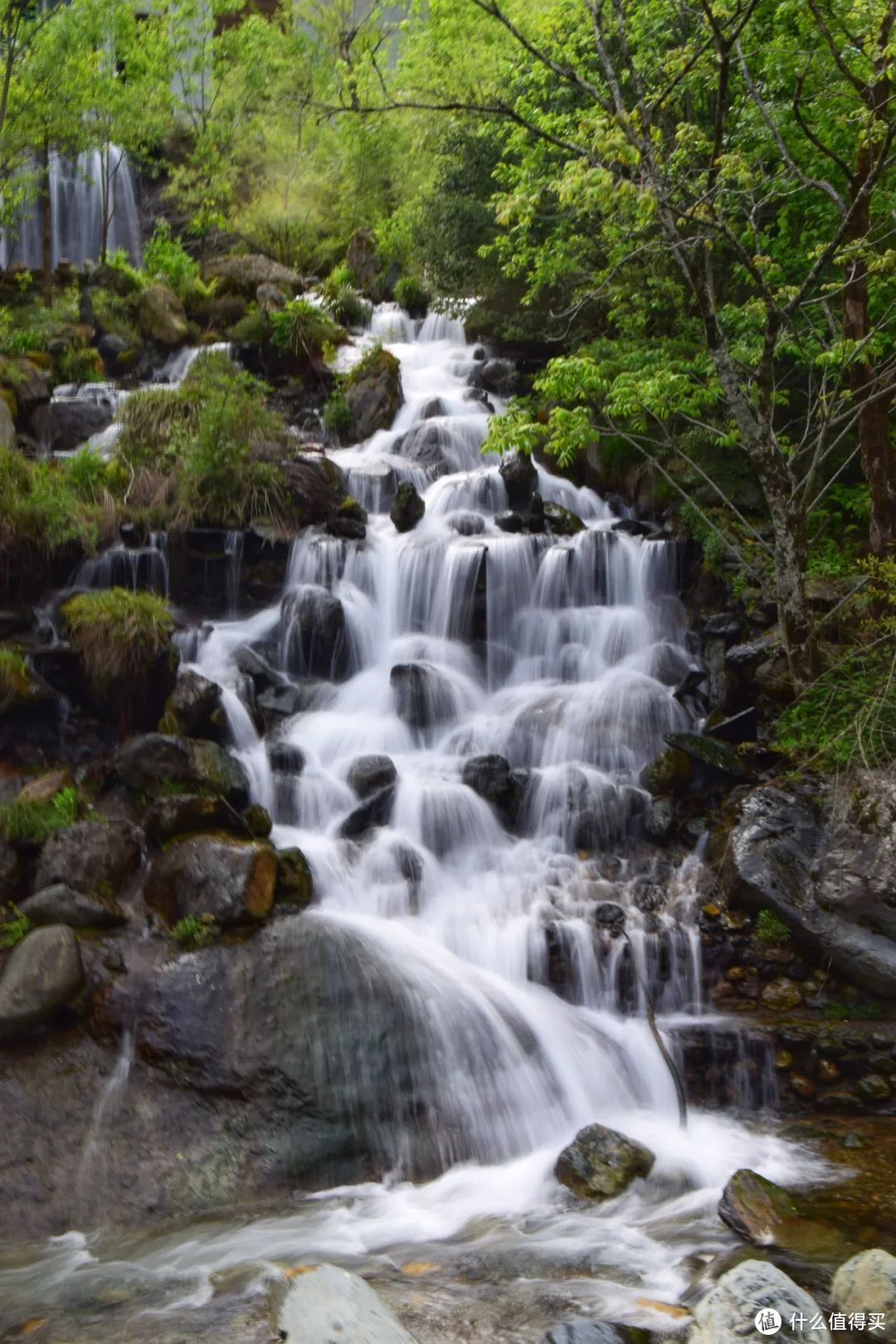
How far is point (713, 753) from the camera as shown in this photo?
937 cm

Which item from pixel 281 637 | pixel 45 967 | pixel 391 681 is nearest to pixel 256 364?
pixel 281 637

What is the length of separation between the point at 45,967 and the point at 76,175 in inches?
952

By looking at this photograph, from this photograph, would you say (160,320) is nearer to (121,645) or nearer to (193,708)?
(121,645)

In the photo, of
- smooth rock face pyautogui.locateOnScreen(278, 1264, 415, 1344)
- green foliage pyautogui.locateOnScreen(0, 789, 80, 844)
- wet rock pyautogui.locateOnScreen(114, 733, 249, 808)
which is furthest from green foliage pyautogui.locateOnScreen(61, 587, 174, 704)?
smooth rock face pyautogui.locateOnScreen(278, 1264, 415, 1344)

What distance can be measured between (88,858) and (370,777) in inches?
107

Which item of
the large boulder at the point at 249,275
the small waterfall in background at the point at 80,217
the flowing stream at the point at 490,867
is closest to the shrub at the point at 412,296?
the large boulder at the point at 249,275

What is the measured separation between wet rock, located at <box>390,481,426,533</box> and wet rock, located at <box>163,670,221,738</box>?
452cm

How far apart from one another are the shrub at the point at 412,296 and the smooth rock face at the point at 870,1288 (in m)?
20.2

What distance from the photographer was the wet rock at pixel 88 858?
7.54 metres

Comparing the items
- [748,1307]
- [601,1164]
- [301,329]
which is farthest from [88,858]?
[301,329]

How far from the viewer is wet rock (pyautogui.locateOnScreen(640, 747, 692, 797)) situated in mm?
9383

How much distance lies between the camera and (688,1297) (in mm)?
4641

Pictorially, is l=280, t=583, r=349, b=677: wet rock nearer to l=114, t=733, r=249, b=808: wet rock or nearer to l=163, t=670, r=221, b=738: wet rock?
l=163, t=670, r=221, b=738: wet rock

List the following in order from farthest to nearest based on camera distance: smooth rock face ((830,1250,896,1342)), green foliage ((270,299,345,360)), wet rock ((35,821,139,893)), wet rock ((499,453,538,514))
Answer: green foliage ((270,299,345,360)) → wet rock ((499,453,538,514)) → wet rock ((35,821,139,893)) → smooth rock face ((830,1250,896,1342))
